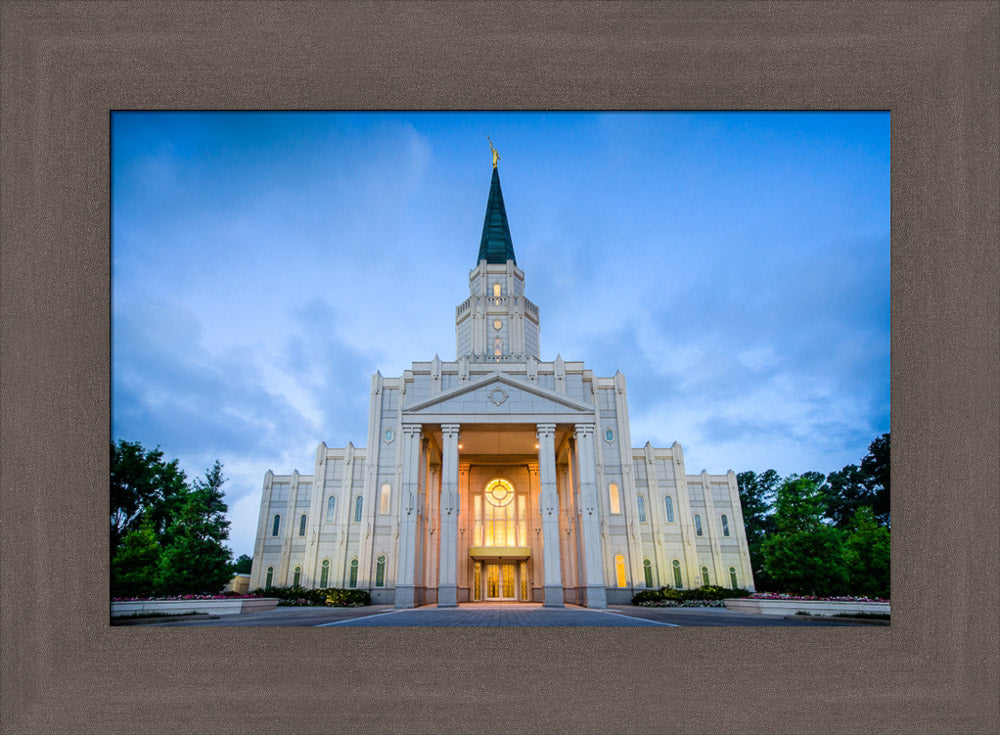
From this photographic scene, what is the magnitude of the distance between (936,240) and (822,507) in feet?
30.3

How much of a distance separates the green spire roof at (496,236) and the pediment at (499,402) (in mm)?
20678

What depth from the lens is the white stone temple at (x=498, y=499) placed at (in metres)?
26.7

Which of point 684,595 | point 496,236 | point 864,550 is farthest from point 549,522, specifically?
point 496,236

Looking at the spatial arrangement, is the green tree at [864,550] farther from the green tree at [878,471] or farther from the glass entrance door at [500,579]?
the glass entrance door at [500,579]

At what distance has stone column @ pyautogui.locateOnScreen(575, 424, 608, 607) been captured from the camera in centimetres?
2452

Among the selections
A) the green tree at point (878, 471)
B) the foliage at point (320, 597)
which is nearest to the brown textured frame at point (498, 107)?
the green tree at point (878, 471)

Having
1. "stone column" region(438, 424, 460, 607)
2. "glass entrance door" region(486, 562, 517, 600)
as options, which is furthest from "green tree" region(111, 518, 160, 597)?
"glass entrance door" region(486, 562, 517, 600)

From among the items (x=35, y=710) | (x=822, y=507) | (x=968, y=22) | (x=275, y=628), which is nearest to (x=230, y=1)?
(x=275, y=628)

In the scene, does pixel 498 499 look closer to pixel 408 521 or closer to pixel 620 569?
pixel 620 569

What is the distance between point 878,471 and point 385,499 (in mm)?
28833

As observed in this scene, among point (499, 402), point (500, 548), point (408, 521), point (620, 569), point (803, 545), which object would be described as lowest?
point (620, 569)

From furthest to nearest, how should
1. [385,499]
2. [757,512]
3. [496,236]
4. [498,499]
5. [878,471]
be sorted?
[496,236], [385,499], [498,499], [757,512], [878,471]

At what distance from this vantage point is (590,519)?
Result: 25.6 metres

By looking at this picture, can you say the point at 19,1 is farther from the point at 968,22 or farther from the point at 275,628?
the point at 968,22
